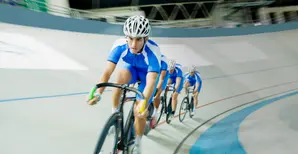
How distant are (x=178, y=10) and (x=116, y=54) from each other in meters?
4.45

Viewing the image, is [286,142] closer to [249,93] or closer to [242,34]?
[249,93]

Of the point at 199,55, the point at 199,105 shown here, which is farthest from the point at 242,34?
the point at 199,105

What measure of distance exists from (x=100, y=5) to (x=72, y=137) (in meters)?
3.03

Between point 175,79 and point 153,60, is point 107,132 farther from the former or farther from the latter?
point 175,79

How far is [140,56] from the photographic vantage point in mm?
1919

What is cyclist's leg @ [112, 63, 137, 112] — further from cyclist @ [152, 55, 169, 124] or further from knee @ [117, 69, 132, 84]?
cyclist @ [152, 55, 169, 124]

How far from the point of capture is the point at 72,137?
1988mm

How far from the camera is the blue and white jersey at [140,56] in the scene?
184 centimetres

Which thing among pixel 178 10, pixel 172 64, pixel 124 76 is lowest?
pixel 124 76

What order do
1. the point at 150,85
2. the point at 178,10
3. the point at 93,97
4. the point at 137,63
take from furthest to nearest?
the point at 178,10 < the point at 137,63 < the point at 150,85 < the point at 93,97

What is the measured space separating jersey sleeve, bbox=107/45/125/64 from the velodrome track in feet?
2.03

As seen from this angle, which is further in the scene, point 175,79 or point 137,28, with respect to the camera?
point 175,79

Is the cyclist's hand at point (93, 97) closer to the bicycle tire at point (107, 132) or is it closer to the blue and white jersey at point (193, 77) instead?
the bicycle tire at point (107, 132)

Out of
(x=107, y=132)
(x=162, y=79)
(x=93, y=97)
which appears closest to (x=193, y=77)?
(x=162, y=79)
